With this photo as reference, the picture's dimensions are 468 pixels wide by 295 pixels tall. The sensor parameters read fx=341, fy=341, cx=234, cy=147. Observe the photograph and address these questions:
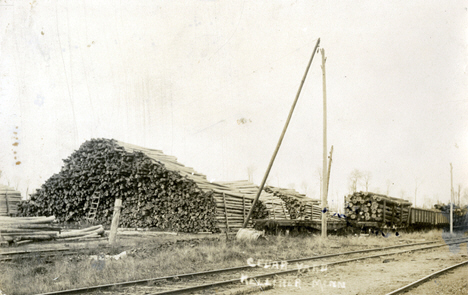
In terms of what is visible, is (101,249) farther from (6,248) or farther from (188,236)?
(188,236)

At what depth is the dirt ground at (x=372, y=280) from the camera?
6.79 m

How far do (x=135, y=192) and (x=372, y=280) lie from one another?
10.3m

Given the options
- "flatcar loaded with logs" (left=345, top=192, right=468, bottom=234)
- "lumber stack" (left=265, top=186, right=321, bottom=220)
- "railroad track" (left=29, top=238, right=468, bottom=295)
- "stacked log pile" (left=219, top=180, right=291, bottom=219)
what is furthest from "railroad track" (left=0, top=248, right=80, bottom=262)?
"flatcar loaded with logs" (left=345, top=192, right=468, bottom=234)

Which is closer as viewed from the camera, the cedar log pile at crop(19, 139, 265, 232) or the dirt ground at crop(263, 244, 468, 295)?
the dirt ground at crop(263, 244, 468, 295)

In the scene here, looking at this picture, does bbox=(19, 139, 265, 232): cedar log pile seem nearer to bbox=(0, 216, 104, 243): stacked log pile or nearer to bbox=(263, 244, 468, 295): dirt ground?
bbox=(0, 216, 104, 243): stacked log pile

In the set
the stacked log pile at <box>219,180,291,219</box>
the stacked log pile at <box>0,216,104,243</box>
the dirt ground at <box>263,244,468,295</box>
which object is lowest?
the dirt ground at <box>263,244,468,295</box>

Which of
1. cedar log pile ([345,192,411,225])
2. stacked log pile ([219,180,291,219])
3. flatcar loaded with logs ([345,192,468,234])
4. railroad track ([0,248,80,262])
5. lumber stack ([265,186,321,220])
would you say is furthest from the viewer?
lumber stack ([265,186,321,220])

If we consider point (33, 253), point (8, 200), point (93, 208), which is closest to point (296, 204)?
point (93, 208)

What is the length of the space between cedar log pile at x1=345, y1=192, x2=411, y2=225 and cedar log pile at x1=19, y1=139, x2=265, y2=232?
10.1 meters

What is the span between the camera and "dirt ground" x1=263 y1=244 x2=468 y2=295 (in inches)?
267

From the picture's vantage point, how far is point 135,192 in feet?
48.5

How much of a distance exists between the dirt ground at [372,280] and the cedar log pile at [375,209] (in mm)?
11705

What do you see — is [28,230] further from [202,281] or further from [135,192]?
[135,192]

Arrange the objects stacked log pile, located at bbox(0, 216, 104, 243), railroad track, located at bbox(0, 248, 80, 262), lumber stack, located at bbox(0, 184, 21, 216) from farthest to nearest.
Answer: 1. lumber stack, located at bbox(0, 184, 21, 216)
2. stacked log pile, located at bbox(0, 216, 104, 243)
3. railroad track, located at bbox(0, 248, 80, 262)
